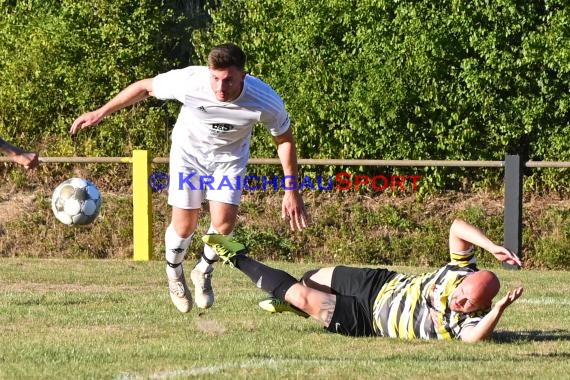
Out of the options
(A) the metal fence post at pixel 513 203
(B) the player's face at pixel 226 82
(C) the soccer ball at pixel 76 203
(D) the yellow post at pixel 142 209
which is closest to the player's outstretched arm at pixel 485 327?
(B) the player's face at pixel 226 82

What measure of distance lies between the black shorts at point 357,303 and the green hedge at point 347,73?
1016cm

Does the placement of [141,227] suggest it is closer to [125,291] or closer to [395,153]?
[395,153]

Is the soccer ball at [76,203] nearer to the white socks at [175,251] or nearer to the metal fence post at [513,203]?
the white socks at [175,251]

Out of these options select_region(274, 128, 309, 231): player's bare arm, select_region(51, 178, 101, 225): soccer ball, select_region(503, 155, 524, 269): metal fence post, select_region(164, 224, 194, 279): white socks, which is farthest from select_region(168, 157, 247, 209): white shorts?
select_region(503, 155, 524, 269): metal fence post

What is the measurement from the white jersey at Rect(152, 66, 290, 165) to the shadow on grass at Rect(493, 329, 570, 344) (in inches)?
86.9

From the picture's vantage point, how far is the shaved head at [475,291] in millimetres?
7762

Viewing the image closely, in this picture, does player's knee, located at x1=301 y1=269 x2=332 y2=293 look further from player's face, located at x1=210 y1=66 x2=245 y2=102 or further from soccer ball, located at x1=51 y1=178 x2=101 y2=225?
soccer ball, located at x1=51 y1=178 x2=101 y2=225

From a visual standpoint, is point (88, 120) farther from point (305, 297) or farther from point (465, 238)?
point (465, 238)

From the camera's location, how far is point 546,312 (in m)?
10.4

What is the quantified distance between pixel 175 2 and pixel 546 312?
A: 50.2ft

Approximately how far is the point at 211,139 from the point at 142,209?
8.85m

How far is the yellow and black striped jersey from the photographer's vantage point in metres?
8.08

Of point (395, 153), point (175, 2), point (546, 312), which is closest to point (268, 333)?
point (546, 312)

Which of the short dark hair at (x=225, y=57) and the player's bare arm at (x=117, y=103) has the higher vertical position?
the short dark hair at (x=225, y=57)
